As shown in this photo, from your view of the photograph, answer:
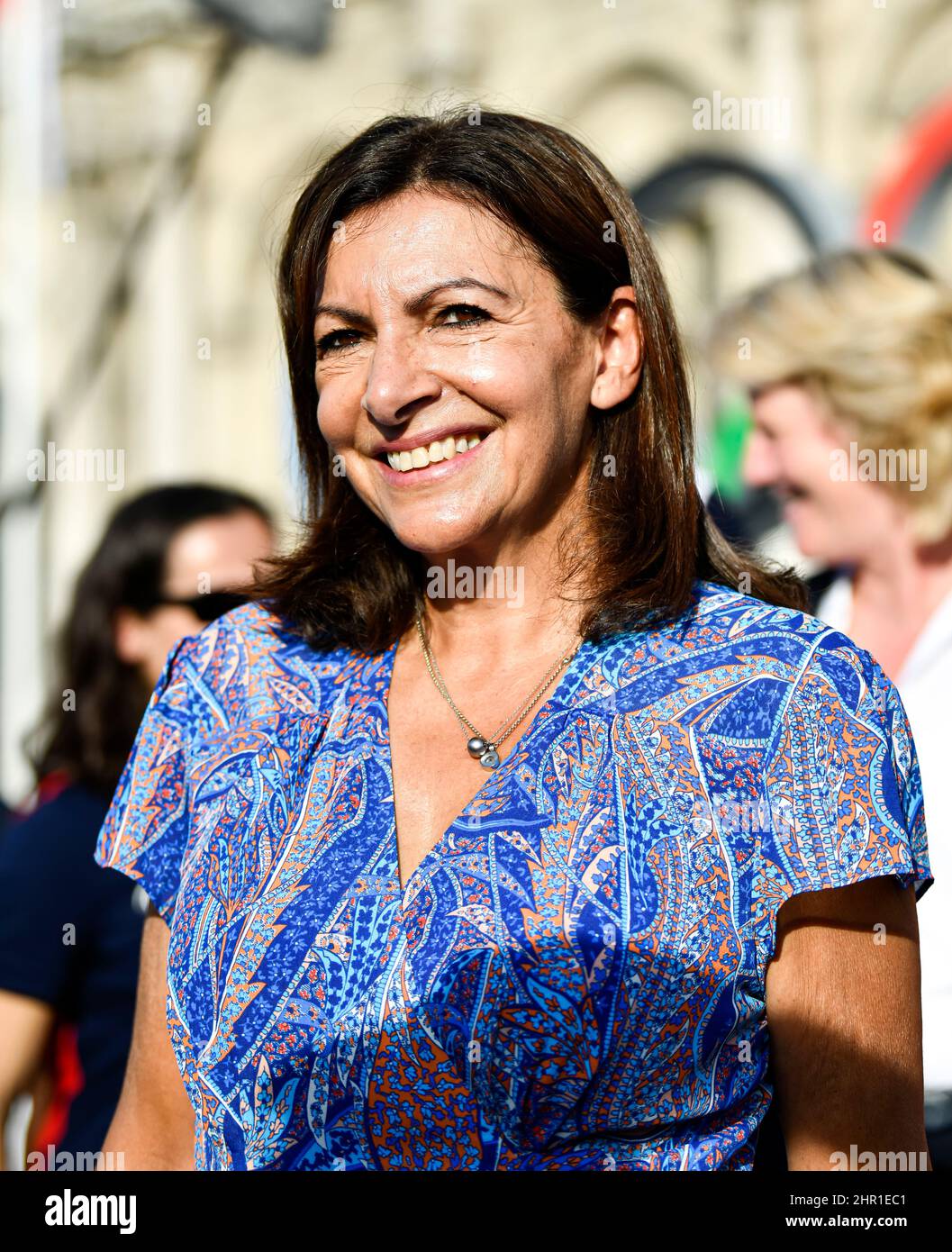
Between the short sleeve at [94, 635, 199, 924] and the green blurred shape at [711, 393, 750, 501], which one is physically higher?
the green blurred shape at [711, 393, 750, 501]

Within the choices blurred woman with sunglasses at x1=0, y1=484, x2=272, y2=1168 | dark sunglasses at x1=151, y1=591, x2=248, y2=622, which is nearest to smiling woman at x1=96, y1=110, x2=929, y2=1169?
blurred woman with sunglasses at x1=0, y1=484, x2=272, y2=1168

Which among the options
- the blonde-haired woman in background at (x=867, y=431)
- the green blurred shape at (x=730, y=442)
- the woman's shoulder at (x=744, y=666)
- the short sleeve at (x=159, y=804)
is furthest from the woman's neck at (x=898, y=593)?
the green blurred shape at (x=730, y=442)

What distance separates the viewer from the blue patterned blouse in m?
1.65

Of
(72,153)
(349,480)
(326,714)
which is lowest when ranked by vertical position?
(326,714)

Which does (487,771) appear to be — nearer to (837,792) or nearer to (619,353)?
(837,792)

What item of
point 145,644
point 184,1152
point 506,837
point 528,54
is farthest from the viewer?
point 528,54

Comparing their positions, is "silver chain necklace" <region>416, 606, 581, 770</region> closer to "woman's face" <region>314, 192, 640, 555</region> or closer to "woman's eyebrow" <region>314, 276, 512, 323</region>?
"woman's face" <region>314, 192, 640, 555</region>

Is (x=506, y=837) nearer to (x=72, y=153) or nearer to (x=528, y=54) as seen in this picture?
(x=528, y=54)

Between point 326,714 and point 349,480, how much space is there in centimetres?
35

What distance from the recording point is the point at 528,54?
7.05 m

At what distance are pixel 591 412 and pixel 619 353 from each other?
0.09 metres

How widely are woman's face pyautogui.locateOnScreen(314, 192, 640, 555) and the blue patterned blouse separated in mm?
277

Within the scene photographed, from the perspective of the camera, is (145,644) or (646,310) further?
(145,644)

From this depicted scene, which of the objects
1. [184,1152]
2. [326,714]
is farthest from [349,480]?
[184,1152]
